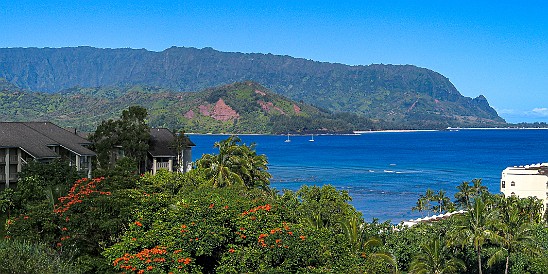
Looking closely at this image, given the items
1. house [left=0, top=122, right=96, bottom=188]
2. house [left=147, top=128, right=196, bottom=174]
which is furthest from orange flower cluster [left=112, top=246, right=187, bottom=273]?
house [left=147, top=128, right=196, bottom=174]

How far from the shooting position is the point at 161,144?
7588cm

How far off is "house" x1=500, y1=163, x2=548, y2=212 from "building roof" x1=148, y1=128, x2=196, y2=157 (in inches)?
1557

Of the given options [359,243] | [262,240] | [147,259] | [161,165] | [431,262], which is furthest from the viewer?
[161,165]

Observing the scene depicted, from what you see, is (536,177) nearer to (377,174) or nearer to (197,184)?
(197,184)

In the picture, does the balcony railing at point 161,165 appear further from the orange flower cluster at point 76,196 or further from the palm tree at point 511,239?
the palm tree at point 511,239

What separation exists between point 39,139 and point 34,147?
272 centimetres

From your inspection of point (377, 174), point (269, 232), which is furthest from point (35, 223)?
A: point (377, 174)

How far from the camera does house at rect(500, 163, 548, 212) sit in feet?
263

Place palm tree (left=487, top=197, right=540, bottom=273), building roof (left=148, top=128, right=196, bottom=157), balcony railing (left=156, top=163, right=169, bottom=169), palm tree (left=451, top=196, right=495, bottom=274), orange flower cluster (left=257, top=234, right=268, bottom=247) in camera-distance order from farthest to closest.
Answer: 1. building roof (left=148, top=128, right=196, bottom=157)
2. balcony railing (left=156, top=163, right=169, bottom=169)
3. palm tree (left=487, top=197, right=540, bottom=273)
4. palm tree (left=451, top=196, right=495, bottom=274)
5. orange flower cluster (left=257, top=234, right=268, bottom=247)

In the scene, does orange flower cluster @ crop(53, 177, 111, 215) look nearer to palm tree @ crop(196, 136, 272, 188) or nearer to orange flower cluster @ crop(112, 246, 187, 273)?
orange flower cluster @ crop(112, 246, 187, 273)

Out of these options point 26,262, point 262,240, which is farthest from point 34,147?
point 262,240

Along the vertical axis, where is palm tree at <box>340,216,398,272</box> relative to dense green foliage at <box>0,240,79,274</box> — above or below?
below

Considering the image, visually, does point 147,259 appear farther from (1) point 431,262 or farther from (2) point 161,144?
(2) point 161,144

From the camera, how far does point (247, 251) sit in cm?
2633
